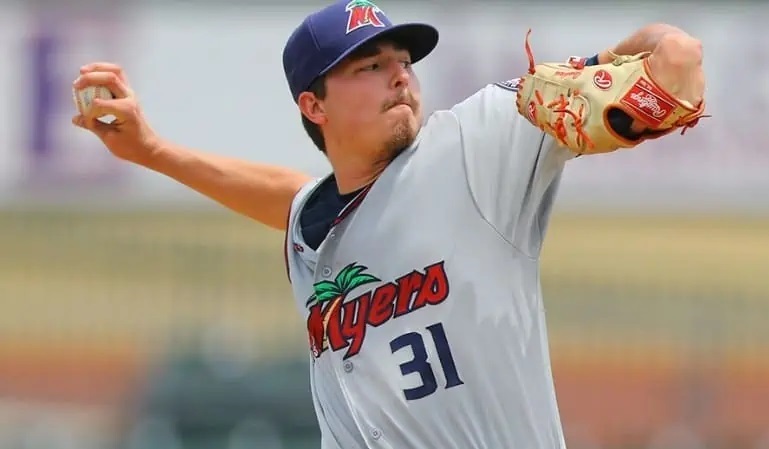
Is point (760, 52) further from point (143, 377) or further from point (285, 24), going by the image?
point (143, 377)

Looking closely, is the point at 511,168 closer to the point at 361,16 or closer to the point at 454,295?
the point at 454,295

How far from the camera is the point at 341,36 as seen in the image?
2.59 meters

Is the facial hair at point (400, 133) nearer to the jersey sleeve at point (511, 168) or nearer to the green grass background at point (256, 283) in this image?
the jersey sleeve at point (511, 168)

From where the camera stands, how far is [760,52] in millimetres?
7367

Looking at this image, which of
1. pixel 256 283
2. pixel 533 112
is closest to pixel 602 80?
pixel 533 112

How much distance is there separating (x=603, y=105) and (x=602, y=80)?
5 cm

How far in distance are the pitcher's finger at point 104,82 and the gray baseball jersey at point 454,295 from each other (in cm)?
65

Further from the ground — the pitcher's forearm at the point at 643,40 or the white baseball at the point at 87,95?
the white baseball at the point at 87,95

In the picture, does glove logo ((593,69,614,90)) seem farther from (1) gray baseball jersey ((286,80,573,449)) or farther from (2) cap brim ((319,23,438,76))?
(2) cap brim ((319,23,438,76))

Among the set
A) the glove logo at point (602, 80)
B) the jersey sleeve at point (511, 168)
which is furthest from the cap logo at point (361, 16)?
the glove logo at point (602, 80)

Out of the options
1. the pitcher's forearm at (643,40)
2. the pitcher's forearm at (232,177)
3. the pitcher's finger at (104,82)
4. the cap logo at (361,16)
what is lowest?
the pitcher's forearm at (643,40)

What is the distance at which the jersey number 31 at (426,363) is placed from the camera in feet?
8.08

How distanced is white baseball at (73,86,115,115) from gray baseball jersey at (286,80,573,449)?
25.9 inches

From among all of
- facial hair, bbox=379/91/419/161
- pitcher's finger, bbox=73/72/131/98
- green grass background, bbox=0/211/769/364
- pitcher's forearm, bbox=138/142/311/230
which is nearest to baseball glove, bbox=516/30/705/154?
facial hair, bbox=379/91/419/161
